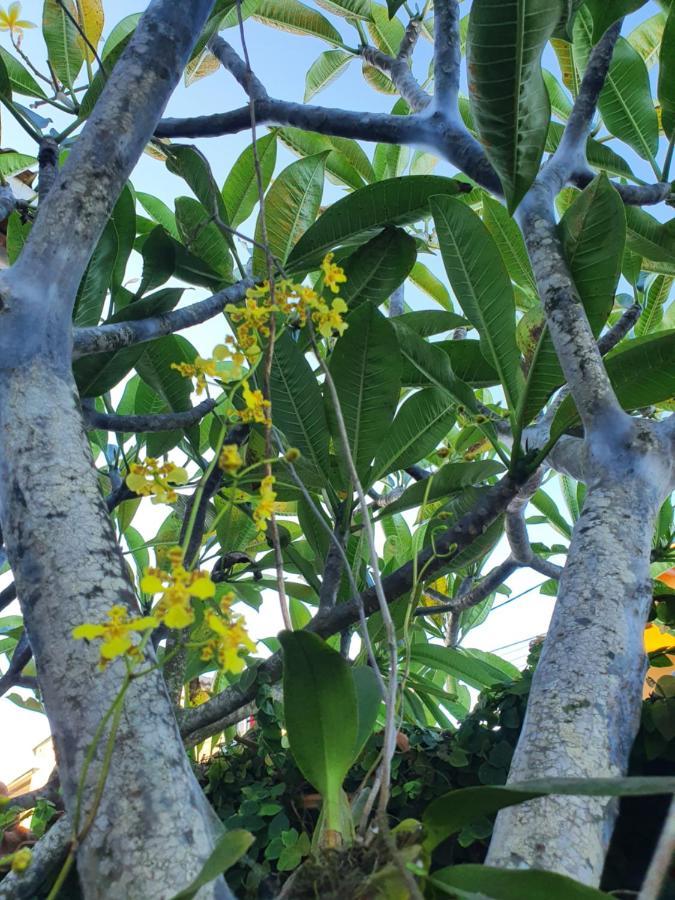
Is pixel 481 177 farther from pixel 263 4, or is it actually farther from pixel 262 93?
pixel 263 4

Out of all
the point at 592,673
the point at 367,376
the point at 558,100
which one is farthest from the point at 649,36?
the point at 592,673

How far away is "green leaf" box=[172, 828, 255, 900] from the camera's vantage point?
393mm

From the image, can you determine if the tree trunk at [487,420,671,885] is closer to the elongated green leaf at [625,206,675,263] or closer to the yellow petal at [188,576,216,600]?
the yellow petal at [188,576,216,600]

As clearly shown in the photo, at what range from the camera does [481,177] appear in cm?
116

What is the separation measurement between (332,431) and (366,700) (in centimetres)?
59

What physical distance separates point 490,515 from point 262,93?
1.02m

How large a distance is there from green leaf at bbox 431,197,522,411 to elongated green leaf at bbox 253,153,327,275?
0.47 m

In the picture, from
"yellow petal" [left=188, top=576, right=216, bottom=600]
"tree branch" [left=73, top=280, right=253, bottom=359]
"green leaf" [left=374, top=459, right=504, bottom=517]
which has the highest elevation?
"tree branch" [left=73, top=280, right=253, bottom=359]

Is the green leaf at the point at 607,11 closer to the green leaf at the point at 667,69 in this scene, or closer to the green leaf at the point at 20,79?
the green leaf at the point at 667,69

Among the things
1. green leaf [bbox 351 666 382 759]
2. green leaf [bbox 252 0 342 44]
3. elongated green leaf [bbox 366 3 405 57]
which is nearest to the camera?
green leaf [bbox 351 666 382 759]

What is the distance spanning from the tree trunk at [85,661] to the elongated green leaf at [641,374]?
673 mm

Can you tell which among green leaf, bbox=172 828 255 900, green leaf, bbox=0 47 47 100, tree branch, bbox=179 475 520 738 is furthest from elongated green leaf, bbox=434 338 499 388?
green leaf, bbox=0 47 47 100

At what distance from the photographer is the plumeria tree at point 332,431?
0.50m

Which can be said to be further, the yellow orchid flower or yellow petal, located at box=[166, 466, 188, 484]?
the yellow orchid flower
